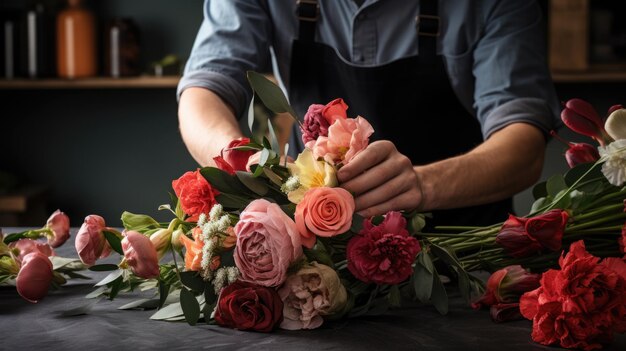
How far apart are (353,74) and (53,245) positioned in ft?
2.60

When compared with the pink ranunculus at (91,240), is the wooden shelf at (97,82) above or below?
above

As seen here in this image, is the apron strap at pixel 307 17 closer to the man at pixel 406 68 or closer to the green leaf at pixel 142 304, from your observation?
the man at pixel 406 68

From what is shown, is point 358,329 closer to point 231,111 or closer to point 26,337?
point 26,337

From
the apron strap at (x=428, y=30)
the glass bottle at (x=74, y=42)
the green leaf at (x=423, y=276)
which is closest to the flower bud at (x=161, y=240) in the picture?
the green leaf at (x=423, y=276)

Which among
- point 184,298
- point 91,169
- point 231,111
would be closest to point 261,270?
point 184,298

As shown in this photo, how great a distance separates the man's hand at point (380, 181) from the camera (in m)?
0.97

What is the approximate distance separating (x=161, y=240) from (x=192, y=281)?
57 millimetres

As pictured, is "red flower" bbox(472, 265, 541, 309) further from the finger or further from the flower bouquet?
the finger

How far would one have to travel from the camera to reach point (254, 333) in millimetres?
886

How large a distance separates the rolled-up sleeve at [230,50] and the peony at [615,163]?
2.79 feet

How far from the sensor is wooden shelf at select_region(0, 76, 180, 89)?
9.91 feet

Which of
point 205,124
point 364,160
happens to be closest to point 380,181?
point 364,160

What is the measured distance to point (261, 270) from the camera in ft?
2.84

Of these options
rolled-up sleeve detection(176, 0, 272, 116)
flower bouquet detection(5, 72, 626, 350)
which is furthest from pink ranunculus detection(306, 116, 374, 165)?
rolled-up sleeve detection(176, 0, 272, 116)
